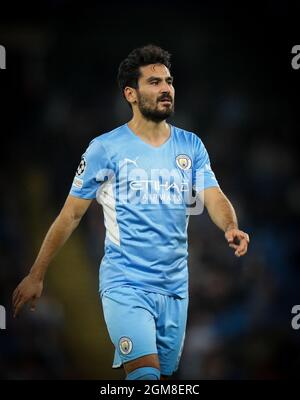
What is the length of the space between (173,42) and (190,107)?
88 centimetres

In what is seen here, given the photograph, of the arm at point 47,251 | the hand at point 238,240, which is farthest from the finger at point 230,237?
the arm at point 47,251

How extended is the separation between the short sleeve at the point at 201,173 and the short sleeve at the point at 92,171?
0.64m

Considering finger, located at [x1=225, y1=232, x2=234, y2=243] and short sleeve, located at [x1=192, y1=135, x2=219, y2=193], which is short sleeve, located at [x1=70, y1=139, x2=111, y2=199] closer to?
short sleeve, located at [x1=192, y1=135, x2=219, y2=193]

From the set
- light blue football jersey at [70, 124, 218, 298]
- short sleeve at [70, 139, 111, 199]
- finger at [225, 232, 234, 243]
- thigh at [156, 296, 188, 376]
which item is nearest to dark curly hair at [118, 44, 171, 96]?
light blue football jersey at [70, 124, 218, 298]

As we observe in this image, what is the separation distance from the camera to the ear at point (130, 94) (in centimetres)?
575

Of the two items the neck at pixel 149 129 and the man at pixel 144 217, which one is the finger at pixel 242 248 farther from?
the neck at pixel 149 129

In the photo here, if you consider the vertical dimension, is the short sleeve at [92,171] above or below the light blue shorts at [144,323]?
above

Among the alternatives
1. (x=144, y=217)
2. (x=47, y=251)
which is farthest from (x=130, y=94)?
(x=47, y=251)

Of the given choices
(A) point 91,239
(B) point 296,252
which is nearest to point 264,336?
(B) point 296,252

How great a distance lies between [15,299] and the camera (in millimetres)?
5477

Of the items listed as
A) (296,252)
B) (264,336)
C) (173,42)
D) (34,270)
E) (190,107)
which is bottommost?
(264,336)

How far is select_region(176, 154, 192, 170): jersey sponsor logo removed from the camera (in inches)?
221

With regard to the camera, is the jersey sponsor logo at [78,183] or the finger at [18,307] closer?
the finger at [18,307]
